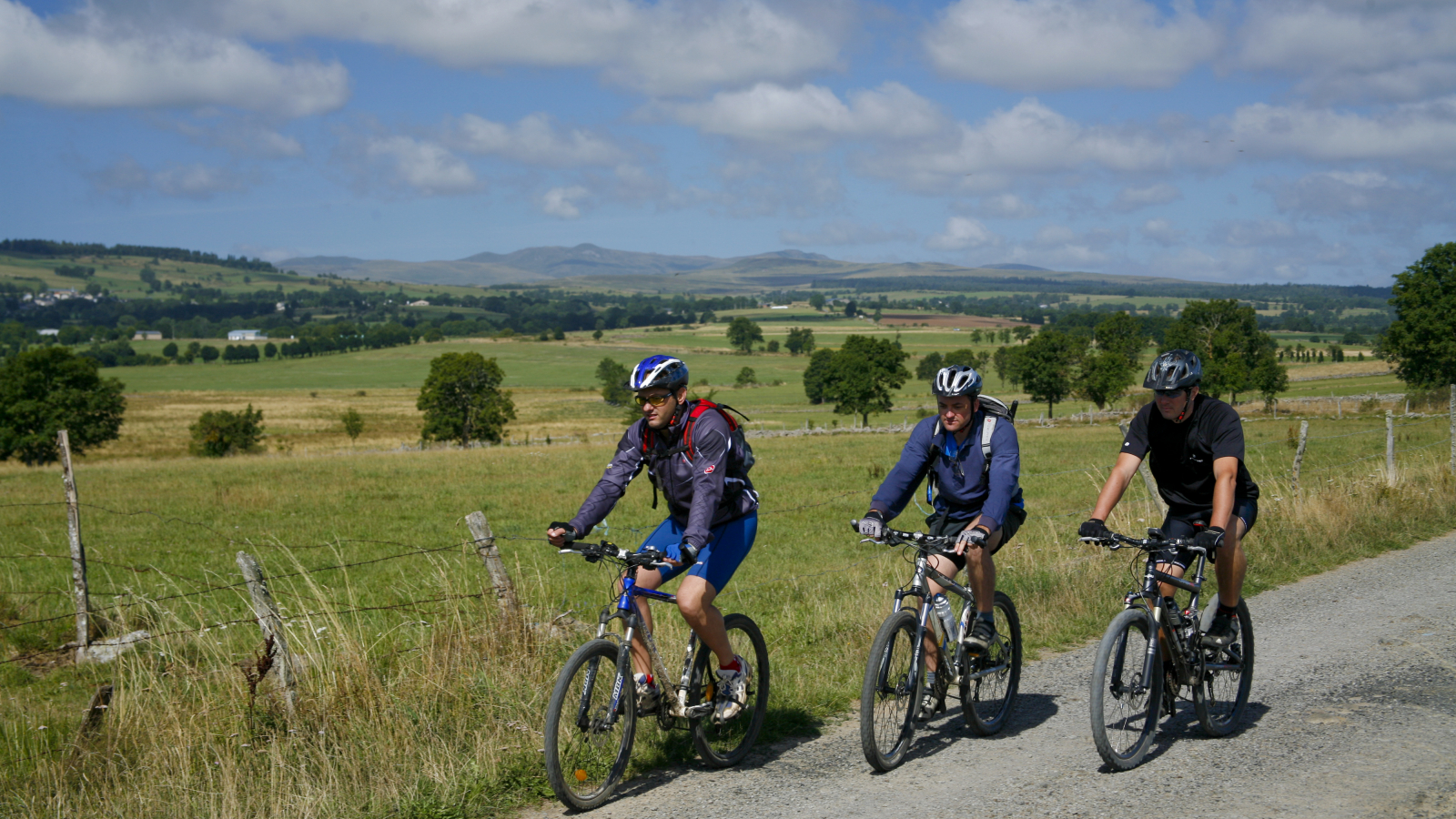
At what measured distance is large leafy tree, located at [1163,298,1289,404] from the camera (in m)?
74.9

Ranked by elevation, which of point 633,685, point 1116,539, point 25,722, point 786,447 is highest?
point 1116,539

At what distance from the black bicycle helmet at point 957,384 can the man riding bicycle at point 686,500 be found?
120 centimetres

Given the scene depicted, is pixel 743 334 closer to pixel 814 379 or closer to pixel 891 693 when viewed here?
pixel 814 379

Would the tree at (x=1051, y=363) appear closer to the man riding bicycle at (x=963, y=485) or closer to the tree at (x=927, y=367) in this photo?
the tree at (x=927, y=367)

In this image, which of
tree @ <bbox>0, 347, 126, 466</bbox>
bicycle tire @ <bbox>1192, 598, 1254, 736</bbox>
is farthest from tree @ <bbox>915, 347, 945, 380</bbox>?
bicycle tire @ <bbox>1192, 598, 1254, 736</bbox>

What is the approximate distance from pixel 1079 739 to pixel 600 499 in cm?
306

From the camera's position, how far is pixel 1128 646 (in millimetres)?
5164

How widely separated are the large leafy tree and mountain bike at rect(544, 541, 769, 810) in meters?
66.5

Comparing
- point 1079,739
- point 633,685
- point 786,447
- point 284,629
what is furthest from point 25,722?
point 786,447

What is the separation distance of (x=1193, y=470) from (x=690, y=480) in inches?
115

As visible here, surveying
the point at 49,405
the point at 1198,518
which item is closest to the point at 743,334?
the point at 49,405

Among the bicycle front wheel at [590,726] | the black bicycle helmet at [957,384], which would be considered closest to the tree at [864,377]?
the black bicycle helmet at [957,384]

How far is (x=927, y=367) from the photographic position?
5002 inches

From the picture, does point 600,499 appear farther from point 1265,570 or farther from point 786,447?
point 786,447
